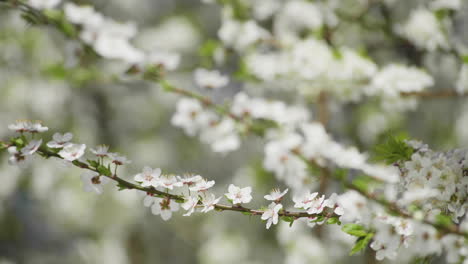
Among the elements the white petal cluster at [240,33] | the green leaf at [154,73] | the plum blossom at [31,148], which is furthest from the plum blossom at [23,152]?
the white petal cluster at [240,33]

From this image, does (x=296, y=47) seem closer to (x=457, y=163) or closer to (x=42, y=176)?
(x=457, y=163)

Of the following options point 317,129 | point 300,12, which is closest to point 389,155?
point 317,129

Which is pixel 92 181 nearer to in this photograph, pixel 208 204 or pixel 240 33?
pixel 208 204

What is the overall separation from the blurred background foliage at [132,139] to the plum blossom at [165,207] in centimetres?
138

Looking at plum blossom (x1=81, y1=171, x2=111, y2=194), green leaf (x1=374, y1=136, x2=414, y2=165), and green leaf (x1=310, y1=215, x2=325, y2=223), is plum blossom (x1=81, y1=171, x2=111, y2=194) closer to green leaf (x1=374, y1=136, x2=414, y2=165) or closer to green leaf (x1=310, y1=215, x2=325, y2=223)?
green leaf (x1=310, y1=215, x2=325, y2=223)

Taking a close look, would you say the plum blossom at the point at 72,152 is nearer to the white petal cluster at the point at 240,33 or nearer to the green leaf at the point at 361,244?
the green leaf at the point at 361,244

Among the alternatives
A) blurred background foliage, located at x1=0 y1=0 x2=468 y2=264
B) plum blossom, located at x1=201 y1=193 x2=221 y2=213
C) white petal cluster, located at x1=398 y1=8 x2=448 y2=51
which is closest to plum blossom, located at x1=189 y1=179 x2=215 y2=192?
plum blossom, located at x1=201 y1=193 x2=221 y2=213

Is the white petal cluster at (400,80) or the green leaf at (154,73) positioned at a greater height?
the white petal cluster at (400,80)

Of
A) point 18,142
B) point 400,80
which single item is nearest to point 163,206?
point 18,142

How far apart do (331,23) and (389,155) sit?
95 centimetres

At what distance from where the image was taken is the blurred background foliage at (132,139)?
7.29ft

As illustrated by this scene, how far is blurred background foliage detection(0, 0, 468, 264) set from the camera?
7.29 feet

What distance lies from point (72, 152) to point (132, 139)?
217 cm

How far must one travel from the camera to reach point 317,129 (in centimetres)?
138
